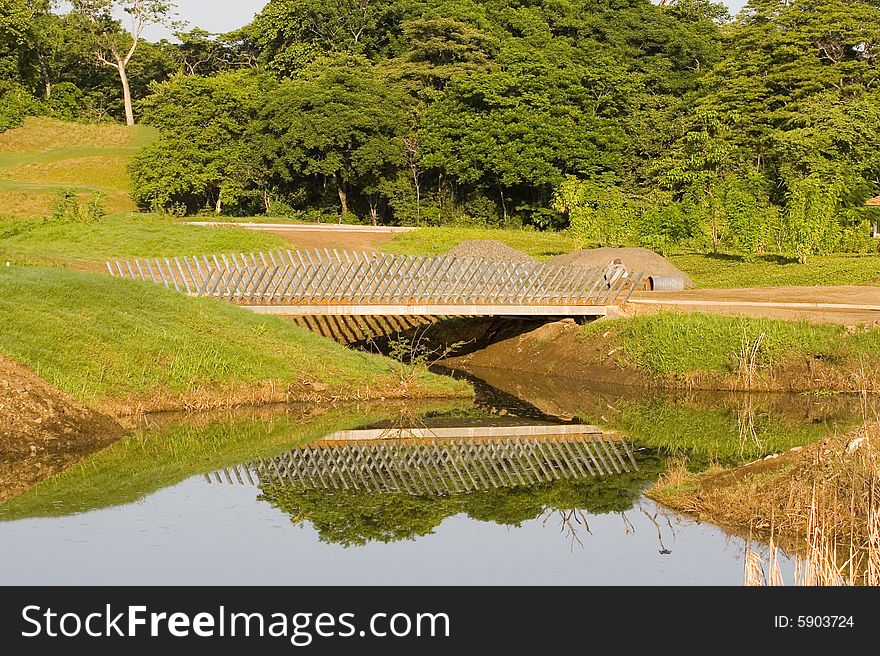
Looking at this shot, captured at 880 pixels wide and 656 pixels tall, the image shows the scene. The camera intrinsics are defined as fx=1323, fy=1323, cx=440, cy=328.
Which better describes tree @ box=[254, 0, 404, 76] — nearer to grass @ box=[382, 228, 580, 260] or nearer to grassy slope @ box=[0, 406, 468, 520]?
grass @ box=[382, 228, 580, 260]

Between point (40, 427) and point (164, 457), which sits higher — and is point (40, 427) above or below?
above

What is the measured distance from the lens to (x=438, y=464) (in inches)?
800

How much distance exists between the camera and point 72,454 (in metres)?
19.9

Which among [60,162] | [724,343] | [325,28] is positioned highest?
[325,28]

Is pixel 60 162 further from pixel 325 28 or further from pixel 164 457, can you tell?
pixel 164 457

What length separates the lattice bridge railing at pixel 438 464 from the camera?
18.7 metres

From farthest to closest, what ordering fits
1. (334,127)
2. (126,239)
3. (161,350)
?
(334,127), (126,239), (161,350)

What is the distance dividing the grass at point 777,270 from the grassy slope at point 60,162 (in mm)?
28113

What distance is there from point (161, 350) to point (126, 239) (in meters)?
20.1

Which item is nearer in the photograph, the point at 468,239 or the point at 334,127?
the point at 468,239

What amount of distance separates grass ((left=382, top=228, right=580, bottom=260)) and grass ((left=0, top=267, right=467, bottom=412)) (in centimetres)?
1933

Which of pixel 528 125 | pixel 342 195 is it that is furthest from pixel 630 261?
pixel 342 195

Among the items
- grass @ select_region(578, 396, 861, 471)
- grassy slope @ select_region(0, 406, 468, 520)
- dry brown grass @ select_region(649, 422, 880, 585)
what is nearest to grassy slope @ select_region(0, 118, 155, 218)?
grassy slope @ select_region(0, 406, 468, 520)

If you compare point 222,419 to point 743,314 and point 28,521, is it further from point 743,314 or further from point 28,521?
point 743,314
